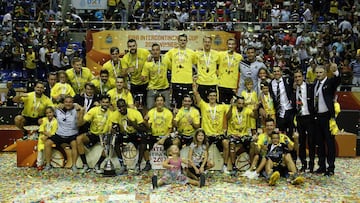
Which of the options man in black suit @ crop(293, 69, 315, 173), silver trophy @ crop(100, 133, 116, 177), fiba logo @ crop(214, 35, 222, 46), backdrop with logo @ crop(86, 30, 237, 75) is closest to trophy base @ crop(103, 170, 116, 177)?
silver trophy @ crop(100, 133, 116, 177)

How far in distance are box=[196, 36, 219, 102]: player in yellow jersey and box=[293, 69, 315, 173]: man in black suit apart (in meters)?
1.57

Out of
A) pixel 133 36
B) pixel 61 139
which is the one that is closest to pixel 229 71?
pixel 61 139

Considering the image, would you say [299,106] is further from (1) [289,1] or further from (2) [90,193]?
(1) [289,1]

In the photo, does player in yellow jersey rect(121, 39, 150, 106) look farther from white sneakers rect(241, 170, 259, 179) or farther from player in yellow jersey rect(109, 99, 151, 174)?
white sneakers rect(241, 170, 259, 179)

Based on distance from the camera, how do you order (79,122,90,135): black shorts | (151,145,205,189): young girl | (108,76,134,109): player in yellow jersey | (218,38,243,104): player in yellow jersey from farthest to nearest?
1. (218,38,243,104): player in yellow jersey
2. (79,122,90,135): black shorts
3. (108,76,134,109): player in yellow jersey
4. (151,145,205,189): young girl

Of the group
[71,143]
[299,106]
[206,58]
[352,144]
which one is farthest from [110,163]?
[352,144]

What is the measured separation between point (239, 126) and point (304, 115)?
1.17 metres

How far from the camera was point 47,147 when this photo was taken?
10.8 meters

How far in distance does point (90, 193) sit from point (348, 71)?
33.8 ft

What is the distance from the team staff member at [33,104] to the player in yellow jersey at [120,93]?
4.62 feet

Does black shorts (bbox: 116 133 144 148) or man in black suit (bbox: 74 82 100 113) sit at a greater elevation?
man in black suit (bbox: 74 82 100 113)

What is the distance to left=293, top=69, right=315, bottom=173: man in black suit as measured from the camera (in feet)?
34.5

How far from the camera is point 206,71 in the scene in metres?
11.3

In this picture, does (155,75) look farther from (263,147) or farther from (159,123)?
(263,147)
